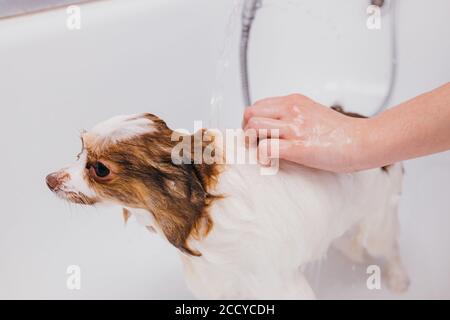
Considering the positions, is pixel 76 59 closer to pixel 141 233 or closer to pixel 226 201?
pixel 141 233

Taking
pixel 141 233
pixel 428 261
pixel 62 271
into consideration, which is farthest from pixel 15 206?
pixel 428 261

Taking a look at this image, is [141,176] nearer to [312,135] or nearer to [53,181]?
[53,181]

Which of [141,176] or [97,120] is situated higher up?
[97,120]

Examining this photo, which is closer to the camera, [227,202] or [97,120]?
[227,202]

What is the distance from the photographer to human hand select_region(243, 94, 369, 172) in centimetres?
75

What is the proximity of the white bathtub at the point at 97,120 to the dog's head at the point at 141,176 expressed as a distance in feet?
1.23

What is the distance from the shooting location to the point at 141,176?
0.68 m

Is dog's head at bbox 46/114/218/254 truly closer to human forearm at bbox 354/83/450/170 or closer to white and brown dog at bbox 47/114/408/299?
white and brown dog at bbox 47/114/408/299

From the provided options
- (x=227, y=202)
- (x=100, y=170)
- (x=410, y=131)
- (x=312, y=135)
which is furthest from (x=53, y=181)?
(x=410, y=131)

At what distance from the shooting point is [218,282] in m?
0.85

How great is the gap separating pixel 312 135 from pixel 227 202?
0.50 ft

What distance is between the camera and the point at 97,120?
107cm

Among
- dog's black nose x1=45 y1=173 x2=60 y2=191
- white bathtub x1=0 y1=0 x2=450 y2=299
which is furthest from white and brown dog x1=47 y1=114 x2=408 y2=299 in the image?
white bathtub x1=0 y1=0 x2=450 y2=299

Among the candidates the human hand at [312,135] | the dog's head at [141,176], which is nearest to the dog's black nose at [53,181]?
the dog's head at [141,176]
